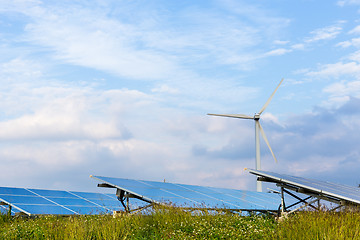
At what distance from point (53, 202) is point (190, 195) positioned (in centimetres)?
659

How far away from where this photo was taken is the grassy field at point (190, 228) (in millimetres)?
13430

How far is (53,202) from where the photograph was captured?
2234cm

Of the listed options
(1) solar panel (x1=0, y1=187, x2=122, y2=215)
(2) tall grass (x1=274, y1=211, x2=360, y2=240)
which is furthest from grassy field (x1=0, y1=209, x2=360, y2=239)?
(1) solar panel (x1=0, y1=187, x2=122, y2=215)

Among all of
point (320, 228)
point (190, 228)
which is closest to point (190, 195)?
point (190, 228)

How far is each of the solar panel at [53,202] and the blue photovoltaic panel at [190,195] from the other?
158 cm

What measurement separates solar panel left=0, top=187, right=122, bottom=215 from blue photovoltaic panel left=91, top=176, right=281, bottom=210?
62.4 inches

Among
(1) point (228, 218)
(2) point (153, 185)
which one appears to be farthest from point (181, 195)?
(1) point (228, 218)

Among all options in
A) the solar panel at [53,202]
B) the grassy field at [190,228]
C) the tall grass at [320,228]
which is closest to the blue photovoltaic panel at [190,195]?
the solar panel at [53,202]

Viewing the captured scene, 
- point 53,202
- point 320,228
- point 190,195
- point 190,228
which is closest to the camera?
point 320,228

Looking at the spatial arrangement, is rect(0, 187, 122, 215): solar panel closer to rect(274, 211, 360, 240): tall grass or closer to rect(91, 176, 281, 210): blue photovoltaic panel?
rect(91, 176, 281, 210): blue photovoltaic panel

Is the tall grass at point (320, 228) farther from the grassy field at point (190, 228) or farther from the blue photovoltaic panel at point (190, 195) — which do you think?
the blue photovoltaic panel at point (190, 195)

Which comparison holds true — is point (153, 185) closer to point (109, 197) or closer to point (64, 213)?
point (64, 213)

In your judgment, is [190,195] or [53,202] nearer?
[53,202]

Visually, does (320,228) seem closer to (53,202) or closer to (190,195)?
(190,195)
